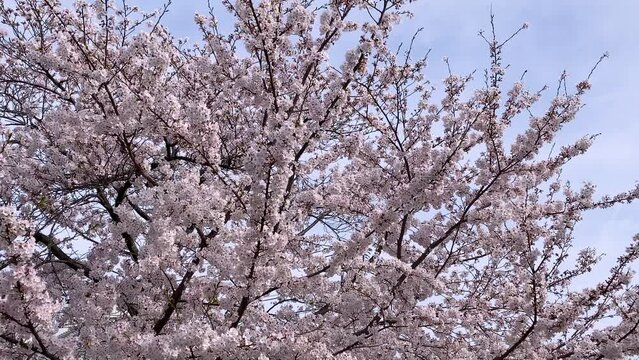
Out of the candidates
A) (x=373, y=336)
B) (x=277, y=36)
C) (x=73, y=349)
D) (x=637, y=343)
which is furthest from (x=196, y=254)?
(x=637, y=343)

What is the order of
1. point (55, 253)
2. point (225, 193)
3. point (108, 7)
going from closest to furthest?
point (225, 193), point (108, 7), point (55, 253)

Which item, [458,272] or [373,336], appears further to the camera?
[458,272]

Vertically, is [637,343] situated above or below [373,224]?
below

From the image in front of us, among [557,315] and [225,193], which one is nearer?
[557,315]

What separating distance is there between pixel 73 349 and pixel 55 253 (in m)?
2.97

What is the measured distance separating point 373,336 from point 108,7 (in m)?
5.51

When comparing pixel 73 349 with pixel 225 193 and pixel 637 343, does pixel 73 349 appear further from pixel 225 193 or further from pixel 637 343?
pixel 637 343

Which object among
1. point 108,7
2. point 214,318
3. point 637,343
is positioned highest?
point 108,7

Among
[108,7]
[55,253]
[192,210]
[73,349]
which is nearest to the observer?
[192,210]

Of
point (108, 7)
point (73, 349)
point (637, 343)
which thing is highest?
point (108, 7)

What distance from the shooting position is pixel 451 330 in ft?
26.6

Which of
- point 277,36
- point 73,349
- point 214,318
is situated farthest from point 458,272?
point 73,349

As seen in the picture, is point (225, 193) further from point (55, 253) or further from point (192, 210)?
point (55, 253)

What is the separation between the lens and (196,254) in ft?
23.0
